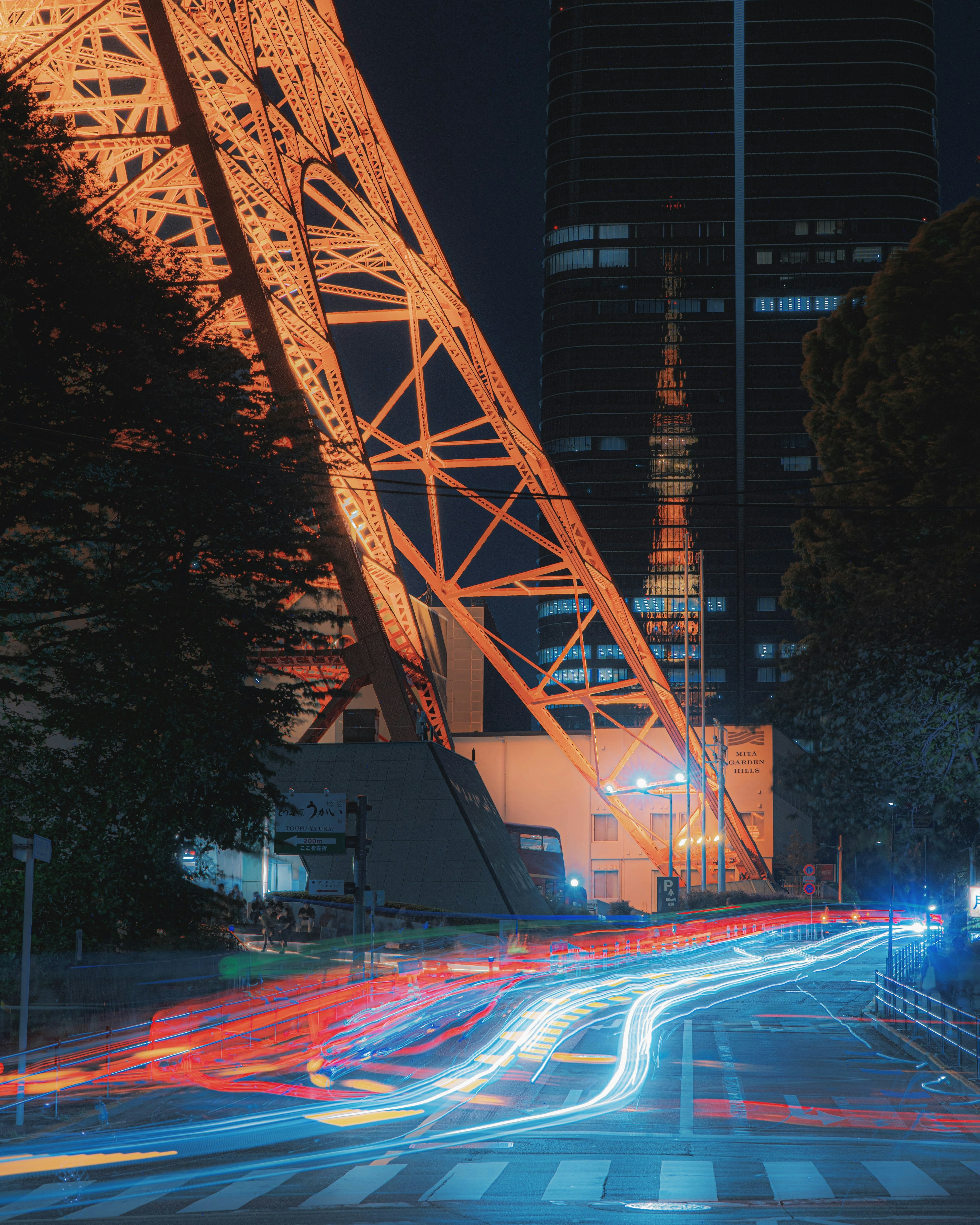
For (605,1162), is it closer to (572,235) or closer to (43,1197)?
(43,1197)

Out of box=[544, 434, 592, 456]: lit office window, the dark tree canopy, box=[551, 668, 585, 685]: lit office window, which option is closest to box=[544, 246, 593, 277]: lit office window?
box=[544, 434, 592, 456]: lit office window

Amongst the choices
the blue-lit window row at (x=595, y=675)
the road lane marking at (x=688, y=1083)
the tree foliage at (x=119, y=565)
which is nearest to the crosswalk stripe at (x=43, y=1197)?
the road lane marking at (x=688, y=1083)

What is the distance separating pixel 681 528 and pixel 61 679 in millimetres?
134282

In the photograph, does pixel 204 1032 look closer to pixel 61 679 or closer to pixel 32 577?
pixel 61 679

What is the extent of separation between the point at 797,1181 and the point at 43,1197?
18.2ft

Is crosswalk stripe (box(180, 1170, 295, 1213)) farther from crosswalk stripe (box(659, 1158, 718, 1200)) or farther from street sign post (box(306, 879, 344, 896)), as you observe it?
street sign post (box(306, 879, 344, 896))

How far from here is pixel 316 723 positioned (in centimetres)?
4494

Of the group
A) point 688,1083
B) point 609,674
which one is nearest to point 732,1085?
point 688,1083

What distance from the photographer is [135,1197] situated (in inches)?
402

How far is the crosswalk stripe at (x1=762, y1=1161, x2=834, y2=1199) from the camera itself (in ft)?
33.8

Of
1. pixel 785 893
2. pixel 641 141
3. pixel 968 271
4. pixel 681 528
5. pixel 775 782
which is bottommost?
pixel 785 893

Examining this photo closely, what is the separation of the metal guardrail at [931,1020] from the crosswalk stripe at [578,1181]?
7556 millimetres

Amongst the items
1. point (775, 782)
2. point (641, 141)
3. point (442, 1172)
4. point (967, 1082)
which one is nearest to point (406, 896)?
point (967, 1082)

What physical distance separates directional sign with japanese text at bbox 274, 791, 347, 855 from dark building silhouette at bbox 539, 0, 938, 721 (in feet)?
405
